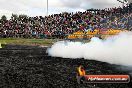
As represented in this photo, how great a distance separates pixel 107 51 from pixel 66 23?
110 ft

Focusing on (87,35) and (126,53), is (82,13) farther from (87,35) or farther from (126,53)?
(126,53)

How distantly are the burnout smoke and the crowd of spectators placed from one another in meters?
20.6

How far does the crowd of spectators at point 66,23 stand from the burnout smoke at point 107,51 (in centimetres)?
2056

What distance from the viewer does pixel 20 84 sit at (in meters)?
14.2

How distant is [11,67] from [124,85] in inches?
371

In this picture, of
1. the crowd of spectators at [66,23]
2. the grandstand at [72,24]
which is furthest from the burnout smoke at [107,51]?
the crowd of spectators at [66,23]

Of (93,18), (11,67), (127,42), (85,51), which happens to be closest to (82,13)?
(93,18)

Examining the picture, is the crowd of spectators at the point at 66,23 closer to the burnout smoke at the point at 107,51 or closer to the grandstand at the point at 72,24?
the grandstand at the point at 72,24

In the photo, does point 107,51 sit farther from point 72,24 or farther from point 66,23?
point 66,23

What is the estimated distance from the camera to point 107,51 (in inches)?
1080

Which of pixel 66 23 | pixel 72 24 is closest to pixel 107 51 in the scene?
pixel 72 24

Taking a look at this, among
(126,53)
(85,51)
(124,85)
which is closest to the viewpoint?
(124,85)

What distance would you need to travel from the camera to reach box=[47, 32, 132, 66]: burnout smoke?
23494 mm

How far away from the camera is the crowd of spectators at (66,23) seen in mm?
54856
